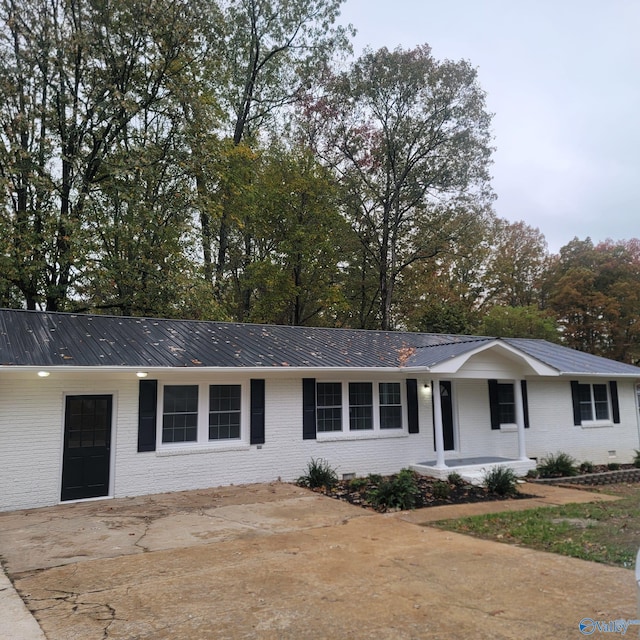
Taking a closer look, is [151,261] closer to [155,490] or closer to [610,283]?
[155,490]

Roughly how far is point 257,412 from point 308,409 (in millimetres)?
1284

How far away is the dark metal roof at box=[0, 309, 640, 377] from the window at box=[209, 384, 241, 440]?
2.32 feet

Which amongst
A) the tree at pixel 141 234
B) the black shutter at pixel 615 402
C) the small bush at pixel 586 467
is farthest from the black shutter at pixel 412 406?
the tree at pixel 141 234

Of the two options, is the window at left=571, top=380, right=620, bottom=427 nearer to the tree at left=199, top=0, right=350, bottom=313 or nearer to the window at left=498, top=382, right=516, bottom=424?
the window at left=498, top=382, right=516, bottom=424

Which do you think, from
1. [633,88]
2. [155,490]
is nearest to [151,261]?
[155,490]

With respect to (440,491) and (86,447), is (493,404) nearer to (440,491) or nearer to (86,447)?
(440,491)

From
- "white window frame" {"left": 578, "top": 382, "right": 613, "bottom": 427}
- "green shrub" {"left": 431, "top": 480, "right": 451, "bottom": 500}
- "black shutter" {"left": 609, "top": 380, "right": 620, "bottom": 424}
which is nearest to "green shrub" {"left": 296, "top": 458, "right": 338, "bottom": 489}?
"green shrub" {"left": 431, "top": 480, "right": 451, "bottom": 500}

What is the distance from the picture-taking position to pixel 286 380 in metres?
11.7

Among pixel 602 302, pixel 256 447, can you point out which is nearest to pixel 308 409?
pixel 256 447

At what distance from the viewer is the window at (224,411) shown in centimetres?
1087

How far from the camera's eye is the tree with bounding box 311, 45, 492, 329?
2533 cm

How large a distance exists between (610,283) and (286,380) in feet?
90.8

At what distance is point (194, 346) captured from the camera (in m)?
11.5
